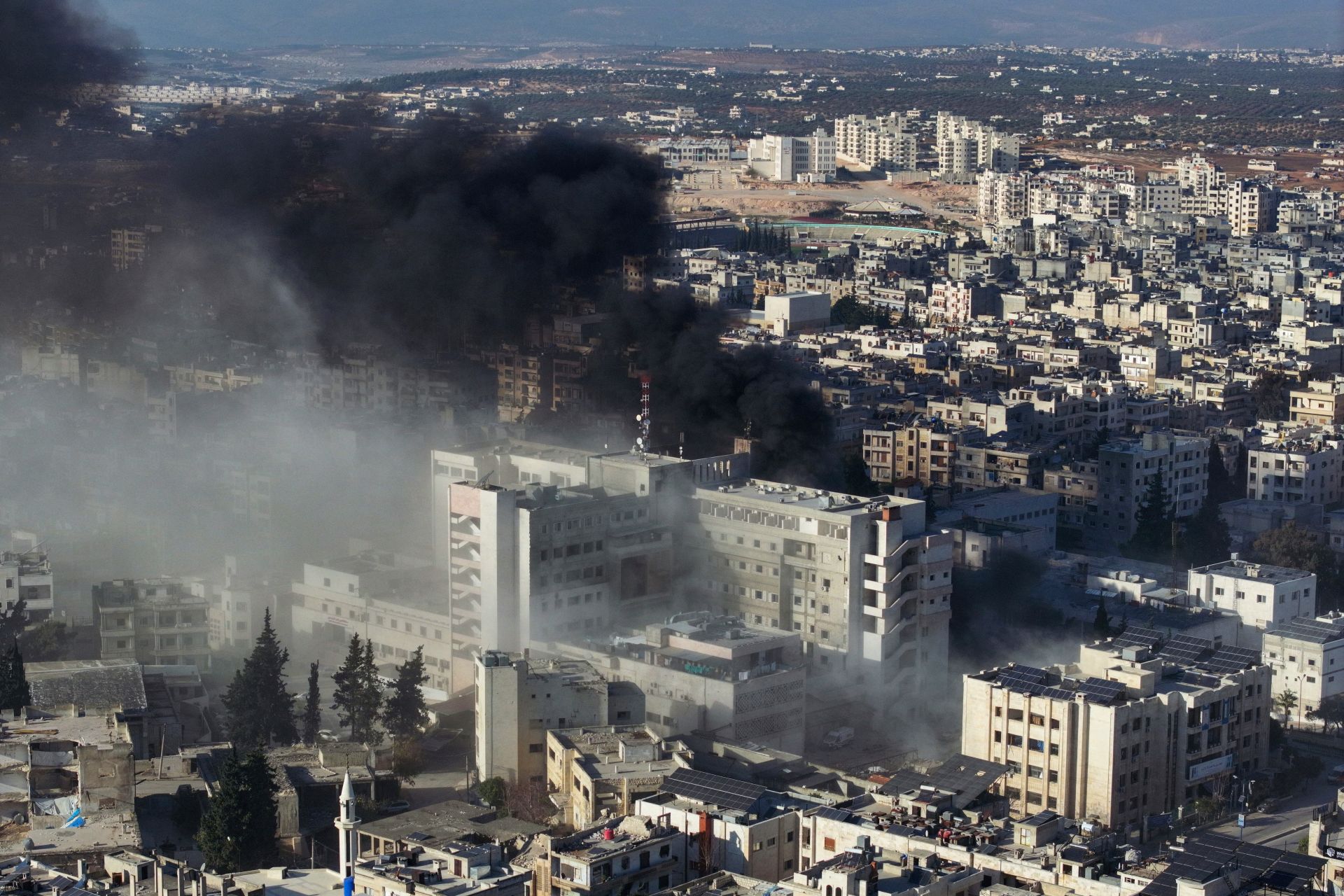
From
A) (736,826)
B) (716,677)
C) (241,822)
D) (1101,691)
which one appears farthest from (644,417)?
(736,826)

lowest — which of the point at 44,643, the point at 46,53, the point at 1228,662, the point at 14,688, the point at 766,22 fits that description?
the point at 44,643

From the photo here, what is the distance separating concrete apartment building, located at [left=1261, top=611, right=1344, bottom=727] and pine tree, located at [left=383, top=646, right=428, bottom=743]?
599 cm

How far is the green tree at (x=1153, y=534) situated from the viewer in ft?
70.9

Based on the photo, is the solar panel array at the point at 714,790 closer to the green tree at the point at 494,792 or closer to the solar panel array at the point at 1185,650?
the green tree at the point at 494,792

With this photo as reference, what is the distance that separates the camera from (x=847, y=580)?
17188 millimetres

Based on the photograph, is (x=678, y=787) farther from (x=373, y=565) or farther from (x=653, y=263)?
(x=653, y=263)

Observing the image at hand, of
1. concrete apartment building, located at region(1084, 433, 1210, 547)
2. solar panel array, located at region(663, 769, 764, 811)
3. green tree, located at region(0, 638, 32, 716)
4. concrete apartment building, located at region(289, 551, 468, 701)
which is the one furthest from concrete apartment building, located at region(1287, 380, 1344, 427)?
green tree, located at region(0, 638, 32, 716)

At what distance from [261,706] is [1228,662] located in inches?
244

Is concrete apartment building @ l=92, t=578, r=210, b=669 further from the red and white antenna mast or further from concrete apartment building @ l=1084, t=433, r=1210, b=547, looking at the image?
concrete apartment building @ l=1084, t=433, r=1210, b=547

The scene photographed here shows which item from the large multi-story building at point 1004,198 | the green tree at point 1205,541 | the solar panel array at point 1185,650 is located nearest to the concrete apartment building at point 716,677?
the solar panel array at point 1185,650

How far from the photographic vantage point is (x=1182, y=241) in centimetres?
4828

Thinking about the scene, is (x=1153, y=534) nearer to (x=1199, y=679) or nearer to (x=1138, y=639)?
(x=1138, y=639)

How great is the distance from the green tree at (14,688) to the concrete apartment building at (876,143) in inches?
2020

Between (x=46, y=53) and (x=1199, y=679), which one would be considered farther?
(x=46, y=53)
